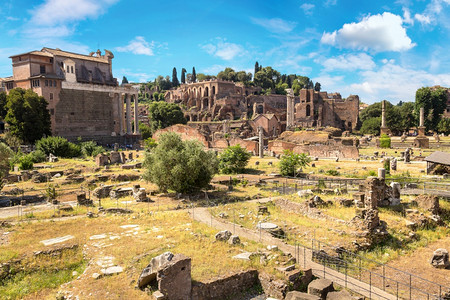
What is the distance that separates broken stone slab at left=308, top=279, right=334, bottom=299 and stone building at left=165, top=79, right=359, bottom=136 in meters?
61.5

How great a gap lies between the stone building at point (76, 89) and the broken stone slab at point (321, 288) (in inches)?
1986

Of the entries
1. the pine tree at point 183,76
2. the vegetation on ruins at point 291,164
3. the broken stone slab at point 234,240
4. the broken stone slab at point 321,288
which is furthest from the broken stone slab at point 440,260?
the pine tree at point 183,76

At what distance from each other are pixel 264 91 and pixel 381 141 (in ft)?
231

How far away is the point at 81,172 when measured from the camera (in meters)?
32.7

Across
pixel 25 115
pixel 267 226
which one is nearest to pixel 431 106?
pixel 267 226

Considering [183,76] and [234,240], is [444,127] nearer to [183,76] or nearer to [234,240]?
[234,240]

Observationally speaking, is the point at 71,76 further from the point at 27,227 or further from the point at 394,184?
the point at 394,184

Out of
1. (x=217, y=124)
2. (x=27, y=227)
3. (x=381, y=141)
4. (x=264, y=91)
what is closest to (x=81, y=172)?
(x=27, y=227)

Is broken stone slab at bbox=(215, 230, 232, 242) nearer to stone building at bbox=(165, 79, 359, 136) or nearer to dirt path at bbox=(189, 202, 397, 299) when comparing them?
dirt path at bbox=(189, 202, 397, 299)

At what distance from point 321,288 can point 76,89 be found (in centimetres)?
5335

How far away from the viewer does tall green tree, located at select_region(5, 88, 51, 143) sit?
142 feet

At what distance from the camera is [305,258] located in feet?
40.1

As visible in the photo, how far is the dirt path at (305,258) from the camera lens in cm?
1041

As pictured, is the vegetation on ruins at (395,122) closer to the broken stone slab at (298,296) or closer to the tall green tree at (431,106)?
the tall green tree at (431,106)
